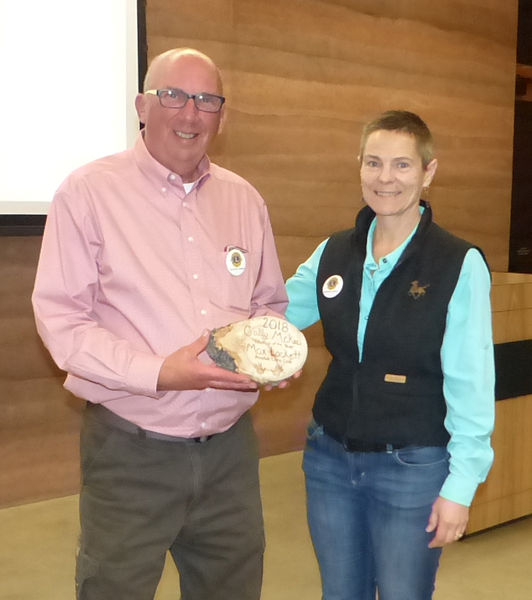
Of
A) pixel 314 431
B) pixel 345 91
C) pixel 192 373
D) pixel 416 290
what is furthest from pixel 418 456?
Answer: pixel 345 91

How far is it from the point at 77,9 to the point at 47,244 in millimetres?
2089

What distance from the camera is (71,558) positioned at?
10.1ft

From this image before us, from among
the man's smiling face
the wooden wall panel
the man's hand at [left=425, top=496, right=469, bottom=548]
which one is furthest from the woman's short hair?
the wooden wall panel

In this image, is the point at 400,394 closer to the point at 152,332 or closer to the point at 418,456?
the point at 418,456

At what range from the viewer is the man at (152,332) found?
167 cm

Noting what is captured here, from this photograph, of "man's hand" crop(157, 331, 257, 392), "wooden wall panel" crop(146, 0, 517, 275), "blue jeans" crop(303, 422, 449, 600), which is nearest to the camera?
"man's hand" crop(157, 331, 257, 392)

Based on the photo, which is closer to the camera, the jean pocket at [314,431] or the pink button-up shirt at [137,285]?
the pink button-up shirt at [137,285]

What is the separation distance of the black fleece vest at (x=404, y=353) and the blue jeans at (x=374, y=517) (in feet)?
0.17

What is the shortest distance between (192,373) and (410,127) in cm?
74

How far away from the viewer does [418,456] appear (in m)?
1.69

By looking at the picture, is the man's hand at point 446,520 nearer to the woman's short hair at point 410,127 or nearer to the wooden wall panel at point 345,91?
the woman's short hair at point 410,127

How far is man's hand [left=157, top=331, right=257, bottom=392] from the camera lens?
61.8 inches

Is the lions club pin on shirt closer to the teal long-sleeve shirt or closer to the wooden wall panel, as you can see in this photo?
the teal long-sleeve shirt

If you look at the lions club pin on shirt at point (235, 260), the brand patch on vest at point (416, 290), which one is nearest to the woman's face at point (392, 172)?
the brand patch on vest at point (416, 290)
